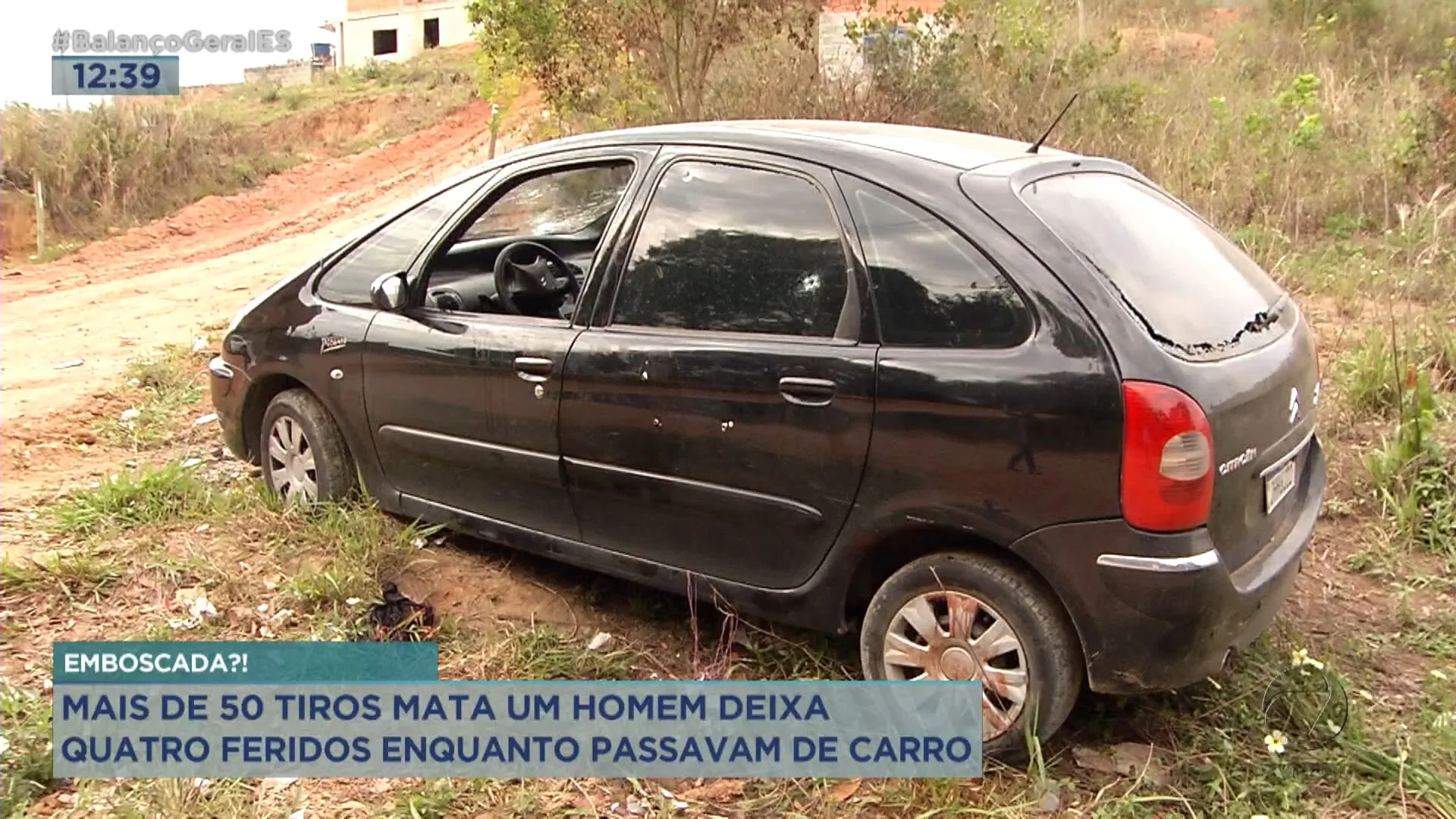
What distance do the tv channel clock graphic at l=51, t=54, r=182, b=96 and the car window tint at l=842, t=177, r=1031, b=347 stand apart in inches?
549

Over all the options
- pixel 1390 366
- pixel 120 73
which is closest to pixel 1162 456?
pixel 1390 366

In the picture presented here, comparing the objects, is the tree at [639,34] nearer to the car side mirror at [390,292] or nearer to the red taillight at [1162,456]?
the car side mirror at [390,292]

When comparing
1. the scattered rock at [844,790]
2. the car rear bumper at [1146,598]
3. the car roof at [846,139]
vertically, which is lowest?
the scattered rock at [844,790]

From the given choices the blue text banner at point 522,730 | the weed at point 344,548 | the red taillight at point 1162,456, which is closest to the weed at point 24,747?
the blue text banner at point 522,730

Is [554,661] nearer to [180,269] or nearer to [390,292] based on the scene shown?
[390,292]

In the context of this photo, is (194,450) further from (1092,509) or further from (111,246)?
(111,246)

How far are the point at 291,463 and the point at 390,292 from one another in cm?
108

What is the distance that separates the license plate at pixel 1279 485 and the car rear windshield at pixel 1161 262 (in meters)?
0.35

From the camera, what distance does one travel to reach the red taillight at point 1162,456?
2438 mm

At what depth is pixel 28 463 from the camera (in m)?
5.43

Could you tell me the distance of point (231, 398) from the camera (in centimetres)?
461

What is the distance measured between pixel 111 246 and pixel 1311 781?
52.4ft

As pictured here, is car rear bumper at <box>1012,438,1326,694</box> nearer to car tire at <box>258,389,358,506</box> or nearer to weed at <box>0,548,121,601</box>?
car tire at <box>258,389,358,506</box>

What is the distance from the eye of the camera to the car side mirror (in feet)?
12.4
